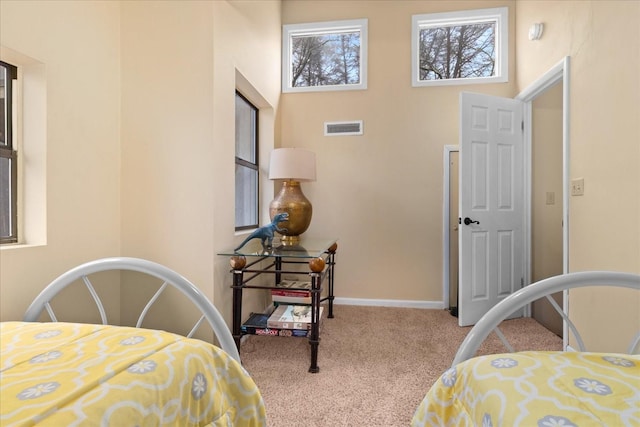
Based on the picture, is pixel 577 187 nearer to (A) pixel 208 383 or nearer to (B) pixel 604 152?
(B) pixel 604 152

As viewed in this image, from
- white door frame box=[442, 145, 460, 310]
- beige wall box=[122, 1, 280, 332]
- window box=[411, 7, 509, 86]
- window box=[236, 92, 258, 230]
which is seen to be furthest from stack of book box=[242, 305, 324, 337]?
window box=[411, 7, 509, 86]

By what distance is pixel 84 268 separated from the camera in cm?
122

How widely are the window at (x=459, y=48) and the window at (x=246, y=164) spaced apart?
1.66 metres

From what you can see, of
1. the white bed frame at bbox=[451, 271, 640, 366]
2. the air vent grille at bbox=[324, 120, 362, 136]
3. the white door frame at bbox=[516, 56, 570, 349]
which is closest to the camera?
the white bed frame at bbox=[451, 271, 640, 366]

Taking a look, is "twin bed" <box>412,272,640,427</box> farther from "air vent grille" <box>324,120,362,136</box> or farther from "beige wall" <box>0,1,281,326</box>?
"air vent grille" <box>324,120,362,136</box>

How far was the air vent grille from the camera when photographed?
3416mm

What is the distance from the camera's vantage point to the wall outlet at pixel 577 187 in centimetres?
210

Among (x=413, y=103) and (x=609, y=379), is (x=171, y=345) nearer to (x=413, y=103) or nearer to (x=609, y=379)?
(x=609, y=379)

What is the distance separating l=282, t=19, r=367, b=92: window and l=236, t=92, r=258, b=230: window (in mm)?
699

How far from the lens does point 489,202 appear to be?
2.94 meters

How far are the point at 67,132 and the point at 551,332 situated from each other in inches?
139

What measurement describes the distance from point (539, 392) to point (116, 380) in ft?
2.68

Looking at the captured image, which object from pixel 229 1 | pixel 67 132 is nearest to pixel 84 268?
pixel 67 132

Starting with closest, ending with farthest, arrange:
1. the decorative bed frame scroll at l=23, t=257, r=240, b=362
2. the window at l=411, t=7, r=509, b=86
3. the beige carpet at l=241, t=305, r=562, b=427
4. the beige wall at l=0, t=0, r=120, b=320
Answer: the decorative bed frame scroll at l=23, t=257, r=240, b=362, the beige wall at l=0, t=0, r=120, b=320, the beige carpet at l=241, t=305, r=562, b=427, the window at l=411, t=7, r=509, b=86
